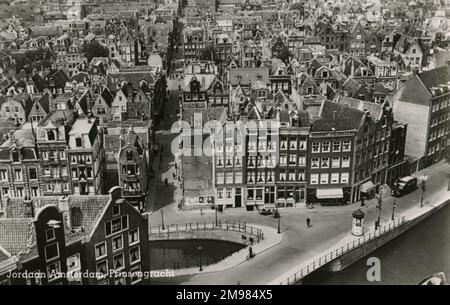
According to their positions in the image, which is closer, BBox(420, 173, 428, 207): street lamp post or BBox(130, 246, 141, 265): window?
BBox(130, 246, 141, 265): window

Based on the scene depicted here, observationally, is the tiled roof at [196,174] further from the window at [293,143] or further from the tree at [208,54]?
the tree at [208,54]

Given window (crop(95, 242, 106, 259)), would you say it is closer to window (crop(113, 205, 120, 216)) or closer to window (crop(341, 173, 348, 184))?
window (crop(113, 205, 120, 216))

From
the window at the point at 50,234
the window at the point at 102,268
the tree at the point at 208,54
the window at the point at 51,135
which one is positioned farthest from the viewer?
the tree at the point at 208,54

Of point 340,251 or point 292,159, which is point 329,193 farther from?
point 340,251

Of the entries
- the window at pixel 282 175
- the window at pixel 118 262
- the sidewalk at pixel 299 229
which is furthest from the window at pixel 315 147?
the window at pixel 118 262

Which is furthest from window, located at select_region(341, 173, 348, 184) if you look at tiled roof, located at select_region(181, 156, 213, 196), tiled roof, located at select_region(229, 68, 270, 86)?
tiled roof, located at select_region(229, 68, 270, 86)

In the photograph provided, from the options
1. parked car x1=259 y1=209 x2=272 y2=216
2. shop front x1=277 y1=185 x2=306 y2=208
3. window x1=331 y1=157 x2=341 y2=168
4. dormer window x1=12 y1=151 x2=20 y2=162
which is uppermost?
dormer window x1=12 y1=151 x2=20 y2=162

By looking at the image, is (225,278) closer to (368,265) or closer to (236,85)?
(368,265)
